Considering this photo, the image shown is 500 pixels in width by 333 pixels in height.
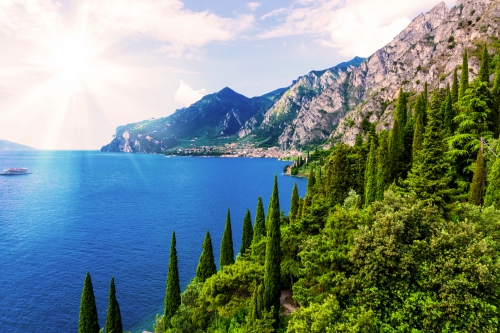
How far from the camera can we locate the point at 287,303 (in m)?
29.8

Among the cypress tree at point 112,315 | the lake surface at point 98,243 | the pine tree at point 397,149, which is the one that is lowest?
the lake surface at point 98,243

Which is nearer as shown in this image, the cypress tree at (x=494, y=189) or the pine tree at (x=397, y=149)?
the cypress tree at (x=494, y=189)

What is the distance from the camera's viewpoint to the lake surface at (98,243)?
42.3 m

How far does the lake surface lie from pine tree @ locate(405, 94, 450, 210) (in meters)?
36.7

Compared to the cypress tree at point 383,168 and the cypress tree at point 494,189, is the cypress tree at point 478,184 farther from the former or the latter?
the cypress tree at point 383,168

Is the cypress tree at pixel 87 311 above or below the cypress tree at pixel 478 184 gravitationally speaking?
below

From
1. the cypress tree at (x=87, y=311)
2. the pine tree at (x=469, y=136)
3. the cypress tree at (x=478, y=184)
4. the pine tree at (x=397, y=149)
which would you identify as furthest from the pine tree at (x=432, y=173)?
the cypress tree at (x=87, y=311)

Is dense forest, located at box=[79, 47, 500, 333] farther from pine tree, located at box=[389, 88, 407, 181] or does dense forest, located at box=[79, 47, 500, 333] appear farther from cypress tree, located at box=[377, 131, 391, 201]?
pine tree, located at box=[389, 88, 407, 181]

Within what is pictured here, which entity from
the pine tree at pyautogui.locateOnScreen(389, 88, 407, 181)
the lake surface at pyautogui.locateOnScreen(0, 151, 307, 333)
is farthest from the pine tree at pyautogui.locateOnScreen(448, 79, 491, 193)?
the lake surface at pyautogui.locateOnScreen(0, 151, 307, 333)

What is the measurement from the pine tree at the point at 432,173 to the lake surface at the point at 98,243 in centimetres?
3670

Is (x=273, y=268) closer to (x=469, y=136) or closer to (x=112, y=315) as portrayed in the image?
(x=112, y=315)

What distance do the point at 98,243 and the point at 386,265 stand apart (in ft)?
211

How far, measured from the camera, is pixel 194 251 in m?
61.7

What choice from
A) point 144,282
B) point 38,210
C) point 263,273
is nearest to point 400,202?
point 263,273
